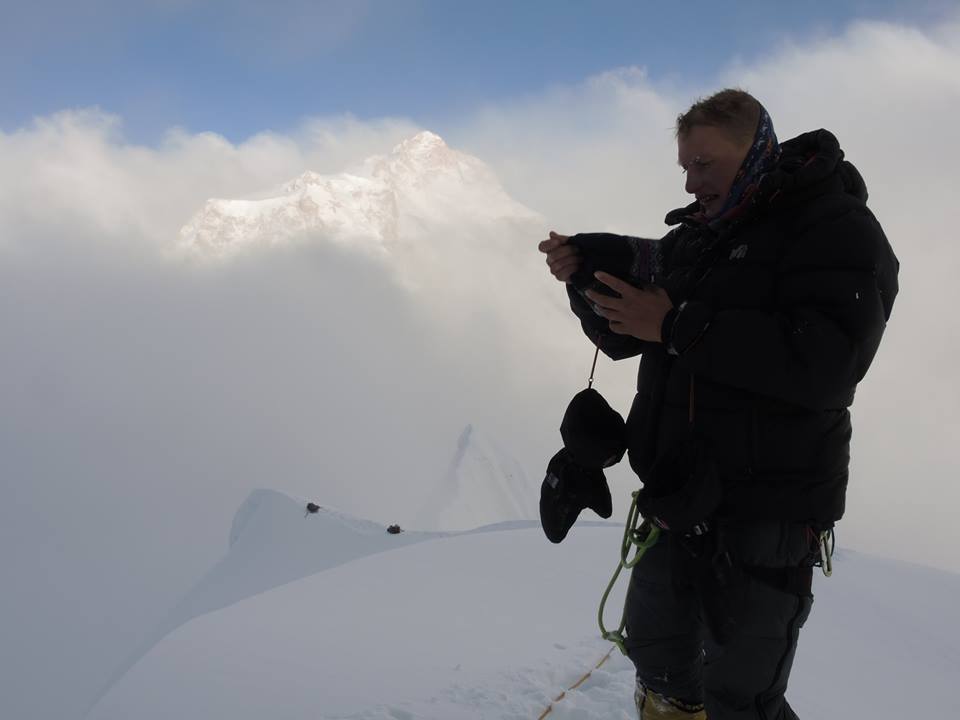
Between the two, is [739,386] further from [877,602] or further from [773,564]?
[877,602]

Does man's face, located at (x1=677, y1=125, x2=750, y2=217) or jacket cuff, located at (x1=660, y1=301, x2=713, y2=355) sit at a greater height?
man's face, located at (x1=677, y1=125, x2=750, y2=217)

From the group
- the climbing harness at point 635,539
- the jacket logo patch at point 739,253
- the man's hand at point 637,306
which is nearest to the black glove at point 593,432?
the climbing harness at point 635,539

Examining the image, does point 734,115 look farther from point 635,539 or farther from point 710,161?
point 635,539

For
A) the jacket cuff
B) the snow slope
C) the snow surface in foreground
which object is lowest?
the snow slope

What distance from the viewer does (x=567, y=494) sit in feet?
7.76

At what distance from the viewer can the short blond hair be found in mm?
1958

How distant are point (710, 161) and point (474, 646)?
352 centimetres

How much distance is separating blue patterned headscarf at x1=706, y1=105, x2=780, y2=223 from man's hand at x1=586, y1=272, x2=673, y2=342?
0.34 metres

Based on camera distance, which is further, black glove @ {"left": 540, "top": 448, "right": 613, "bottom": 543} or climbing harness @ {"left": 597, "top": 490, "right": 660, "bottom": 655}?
black glove @ {"left": 540, "top": 448, "right": 613, "bottom": 543}

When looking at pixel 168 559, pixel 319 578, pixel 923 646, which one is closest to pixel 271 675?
pixel 319 578

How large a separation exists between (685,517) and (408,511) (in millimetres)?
54465

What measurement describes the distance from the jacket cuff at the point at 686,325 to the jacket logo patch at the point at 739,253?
0.63 ft

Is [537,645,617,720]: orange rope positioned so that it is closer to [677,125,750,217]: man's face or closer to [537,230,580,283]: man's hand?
[537,230,580,283]: man's hand

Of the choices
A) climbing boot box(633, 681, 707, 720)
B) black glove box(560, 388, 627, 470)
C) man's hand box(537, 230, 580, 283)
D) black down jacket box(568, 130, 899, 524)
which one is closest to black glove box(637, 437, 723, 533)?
black down jacket box(568, 130, 899, 524)
